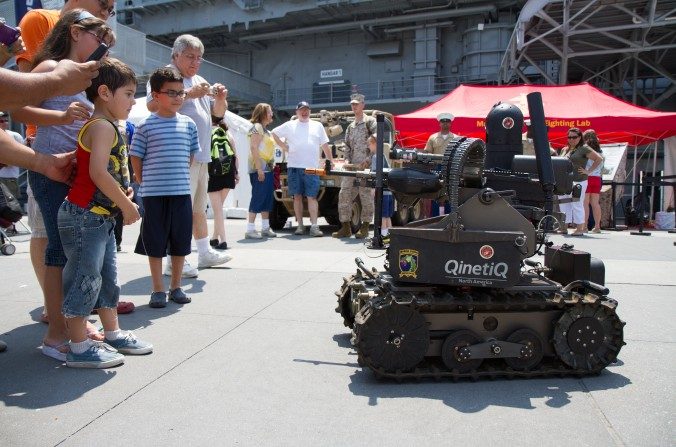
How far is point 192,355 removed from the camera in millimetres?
3025

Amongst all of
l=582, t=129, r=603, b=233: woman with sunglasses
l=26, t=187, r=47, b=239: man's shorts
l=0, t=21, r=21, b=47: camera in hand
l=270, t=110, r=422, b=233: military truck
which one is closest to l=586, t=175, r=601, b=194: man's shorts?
l=582, t=129, r=603, b=233: woman with sunglasses

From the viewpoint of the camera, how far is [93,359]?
2811 mm

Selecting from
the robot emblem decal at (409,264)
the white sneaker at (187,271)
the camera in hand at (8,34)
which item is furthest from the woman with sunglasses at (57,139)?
the white sneaker at (187,271)

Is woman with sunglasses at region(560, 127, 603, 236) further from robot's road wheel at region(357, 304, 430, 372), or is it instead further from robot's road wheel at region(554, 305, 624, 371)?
robot's road wheel at region(357, 304, 430, 372)

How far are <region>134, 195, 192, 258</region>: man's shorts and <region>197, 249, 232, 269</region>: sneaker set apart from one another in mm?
1325

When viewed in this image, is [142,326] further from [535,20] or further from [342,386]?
[535,20]

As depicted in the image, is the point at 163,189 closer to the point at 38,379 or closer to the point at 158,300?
the point at 158,300

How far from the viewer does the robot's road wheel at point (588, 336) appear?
2705 mm

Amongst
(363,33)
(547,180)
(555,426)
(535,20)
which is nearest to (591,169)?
(547,180)

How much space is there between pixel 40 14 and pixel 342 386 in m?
2.77

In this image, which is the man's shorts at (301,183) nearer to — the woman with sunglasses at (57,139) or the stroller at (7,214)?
the stroller at (7,214)

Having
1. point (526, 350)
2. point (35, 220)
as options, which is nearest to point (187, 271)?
point (35, 220)

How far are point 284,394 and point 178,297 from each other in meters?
1.92

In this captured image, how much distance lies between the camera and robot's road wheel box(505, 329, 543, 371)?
269 cm
